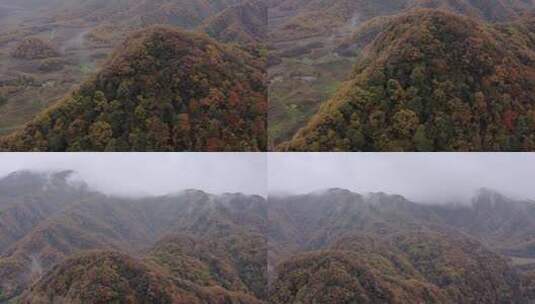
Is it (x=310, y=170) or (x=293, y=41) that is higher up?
(x=293, y=41)

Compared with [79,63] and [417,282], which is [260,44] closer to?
[79,63]

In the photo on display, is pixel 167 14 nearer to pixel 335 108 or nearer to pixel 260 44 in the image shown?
pixel 260 44

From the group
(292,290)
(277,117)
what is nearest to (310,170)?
(277,117)

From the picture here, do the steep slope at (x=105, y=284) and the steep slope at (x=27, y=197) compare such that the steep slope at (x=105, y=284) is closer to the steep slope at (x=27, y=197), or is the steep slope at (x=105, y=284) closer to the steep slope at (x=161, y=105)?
the steep slope at (x=27, y=197)

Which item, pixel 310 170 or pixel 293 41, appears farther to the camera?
pixel 293 41

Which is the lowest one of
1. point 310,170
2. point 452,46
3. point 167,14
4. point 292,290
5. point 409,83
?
point 292,290

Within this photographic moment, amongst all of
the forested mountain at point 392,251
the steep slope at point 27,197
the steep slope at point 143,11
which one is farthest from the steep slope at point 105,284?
the steep slope at point 143,11

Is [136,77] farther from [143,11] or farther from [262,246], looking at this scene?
[262,246]
